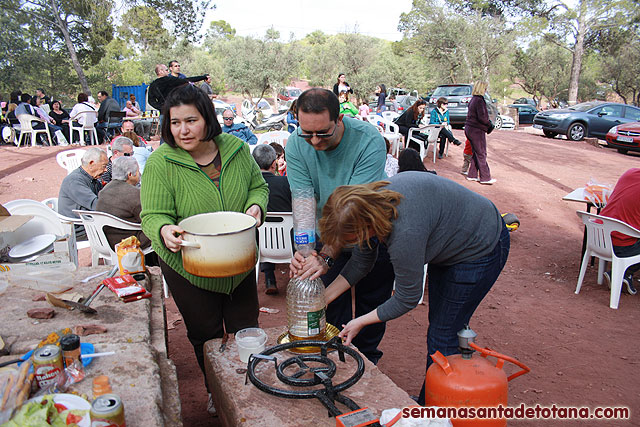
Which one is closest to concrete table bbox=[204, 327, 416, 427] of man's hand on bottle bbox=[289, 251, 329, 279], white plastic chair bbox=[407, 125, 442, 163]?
man's hand on bottle bbox=[289, 251, 329, 279]

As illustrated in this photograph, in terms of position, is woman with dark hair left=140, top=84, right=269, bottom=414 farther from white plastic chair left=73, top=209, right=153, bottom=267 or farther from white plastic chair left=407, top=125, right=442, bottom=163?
white plastic chair left=407, top=125, right=442, bottom=163

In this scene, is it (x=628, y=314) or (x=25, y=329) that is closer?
(x=25, y=329)

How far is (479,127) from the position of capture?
896 cm

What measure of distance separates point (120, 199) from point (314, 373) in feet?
9.42

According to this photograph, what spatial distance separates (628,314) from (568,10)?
2705 cm

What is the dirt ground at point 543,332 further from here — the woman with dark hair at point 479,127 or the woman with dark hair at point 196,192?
the woman with dark hair at point 479,127

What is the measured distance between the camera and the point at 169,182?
7.44 feet

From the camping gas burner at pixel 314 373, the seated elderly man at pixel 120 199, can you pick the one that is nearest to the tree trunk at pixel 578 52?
the seated elderly man at pixel 120 199

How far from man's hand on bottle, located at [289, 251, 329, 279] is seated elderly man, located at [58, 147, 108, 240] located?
116 inches

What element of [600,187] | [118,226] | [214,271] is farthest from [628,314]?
[118,226]

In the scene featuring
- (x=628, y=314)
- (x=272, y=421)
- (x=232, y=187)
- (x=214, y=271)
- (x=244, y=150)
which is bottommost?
(x=628, y=314)

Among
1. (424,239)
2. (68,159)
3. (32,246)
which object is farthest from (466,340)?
(68,159)

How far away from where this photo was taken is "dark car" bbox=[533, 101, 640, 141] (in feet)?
51.8

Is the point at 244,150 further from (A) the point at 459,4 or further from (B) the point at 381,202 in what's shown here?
(A) the point at 459,4
